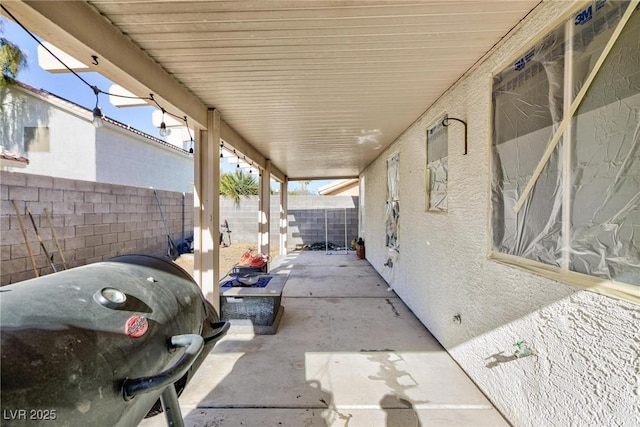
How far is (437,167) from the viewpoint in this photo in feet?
11.4

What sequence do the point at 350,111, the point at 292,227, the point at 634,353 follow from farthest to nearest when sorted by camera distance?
the point at 292,227
the point at 350,111
the point at 634,353

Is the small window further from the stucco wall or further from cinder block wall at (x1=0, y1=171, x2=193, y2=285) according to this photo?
the stucco wall

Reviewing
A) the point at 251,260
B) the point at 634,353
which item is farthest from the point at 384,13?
the point at 251,260

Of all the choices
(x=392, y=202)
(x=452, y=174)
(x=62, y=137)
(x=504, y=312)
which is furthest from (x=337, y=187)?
(x=504, y=312)

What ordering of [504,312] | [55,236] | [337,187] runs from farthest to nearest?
1. [337,187]
2. [55,236]
3. [504,312]

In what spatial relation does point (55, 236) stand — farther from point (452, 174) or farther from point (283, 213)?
point (283, 213)

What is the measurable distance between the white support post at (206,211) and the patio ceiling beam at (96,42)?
880mm

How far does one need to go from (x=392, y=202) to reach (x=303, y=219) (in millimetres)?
6182

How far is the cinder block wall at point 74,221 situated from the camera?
3625mm

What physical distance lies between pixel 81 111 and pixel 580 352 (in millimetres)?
11247

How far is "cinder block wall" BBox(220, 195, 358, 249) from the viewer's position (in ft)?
37.3

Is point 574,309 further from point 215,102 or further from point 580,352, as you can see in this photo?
point 215,102

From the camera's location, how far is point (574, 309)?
1540 mm

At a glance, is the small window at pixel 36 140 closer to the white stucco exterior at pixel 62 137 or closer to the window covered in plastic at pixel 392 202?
the white stucco exterior at pixel 62 137
